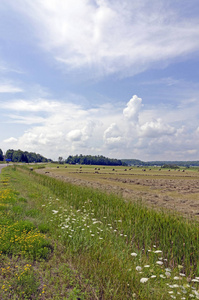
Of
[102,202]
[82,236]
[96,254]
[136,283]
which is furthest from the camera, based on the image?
[102,202]

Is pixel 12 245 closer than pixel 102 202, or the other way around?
pixel 12 245

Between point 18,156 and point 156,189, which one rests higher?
point 18,156

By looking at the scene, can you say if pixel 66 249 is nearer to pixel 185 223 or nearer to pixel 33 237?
pixel 33 237

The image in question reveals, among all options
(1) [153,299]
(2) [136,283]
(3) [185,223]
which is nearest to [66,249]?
(2) [136,283]

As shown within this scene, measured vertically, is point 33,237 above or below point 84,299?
→ above

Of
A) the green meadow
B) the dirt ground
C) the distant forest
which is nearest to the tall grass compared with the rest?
the green meadow

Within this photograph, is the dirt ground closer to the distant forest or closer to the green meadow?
the green meadow

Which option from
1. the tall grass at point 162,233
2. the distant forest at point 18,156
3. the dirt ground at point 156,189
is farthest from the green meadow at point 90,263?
the distant forest at point 18,156

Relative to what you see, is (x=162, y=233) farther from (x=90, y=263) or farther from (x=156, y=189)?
(x=156, y=189)

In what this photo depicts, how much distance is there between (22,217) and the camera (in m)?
8.70

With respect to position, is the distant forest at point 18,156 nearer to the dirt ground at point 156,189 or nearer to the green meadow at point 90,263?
the dirt ground at point 156,189

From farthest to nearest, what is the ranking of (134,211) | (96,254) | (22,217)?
(134,211) < (22,217) < (96,254)

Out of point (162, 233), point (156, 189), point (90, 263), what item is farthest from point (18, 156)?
point (90, 263)

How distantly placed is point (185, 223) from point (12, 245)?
23.2 ft
